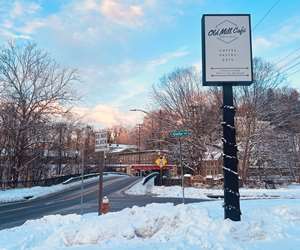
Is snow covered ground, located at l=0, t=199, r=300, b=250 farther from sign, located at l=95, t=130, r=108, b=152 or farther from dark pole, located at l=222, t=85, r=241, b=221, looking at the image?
sign, located at l=95, t=130, r=108, b=152

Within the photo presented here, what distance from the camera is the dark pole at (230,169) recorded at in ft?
34.9

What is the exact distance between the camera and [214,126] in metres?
48.4

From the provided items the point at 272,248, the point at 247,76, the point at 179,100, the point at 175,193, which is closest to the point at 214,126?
the point at 179,100

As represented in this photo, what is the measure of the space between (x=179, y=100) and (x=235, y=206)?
139 ft

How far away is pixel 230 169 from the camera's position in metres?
11.0

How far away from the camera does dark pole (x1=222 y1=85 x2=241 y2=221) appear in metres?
10.6

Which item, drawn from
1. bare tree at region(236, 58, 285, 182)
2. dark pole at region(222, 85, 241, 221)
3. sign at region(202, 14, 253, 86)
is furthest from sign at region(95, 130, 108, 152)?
bare tree at region(236, 58, 285, 182)

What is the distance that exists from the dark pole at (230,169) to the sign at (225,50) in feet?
1.96

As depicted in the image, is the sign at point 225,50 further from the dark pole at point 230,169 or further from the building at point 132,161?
the building at point 132,161

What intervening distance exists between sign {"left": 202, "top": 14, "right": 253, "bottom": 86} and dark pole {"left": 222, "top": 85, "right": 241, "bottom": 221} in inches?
23.5

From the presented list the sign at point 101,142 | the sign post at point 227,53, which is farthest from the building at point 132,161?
the sign post at point 227,53

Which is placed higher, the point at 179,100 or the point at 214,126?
the point at 179,100

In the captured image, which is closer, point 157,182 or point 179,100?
point 157,182

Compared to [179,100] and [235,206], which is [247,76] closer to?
[235,206]
